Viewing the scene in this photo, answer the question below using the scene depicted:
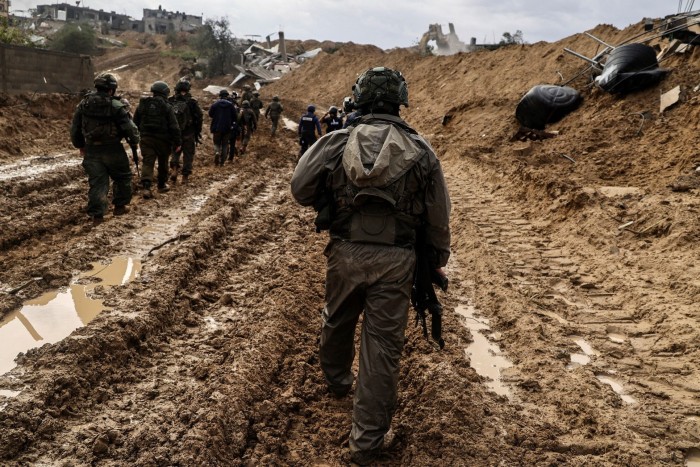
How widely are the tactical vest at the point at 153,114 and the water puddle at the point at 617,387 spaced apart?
716 centimetres

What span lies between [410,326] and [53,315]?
2.97 m

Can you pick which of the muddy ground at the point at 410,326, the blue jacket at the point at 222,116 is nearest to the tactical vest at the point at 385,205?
the muddy ground at the point at 410,326

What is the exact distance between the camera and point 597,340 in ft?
15.8

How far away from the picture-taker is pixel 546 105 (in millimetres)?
13047

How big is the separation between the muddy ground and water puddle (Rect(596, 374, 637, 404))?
0.02 m

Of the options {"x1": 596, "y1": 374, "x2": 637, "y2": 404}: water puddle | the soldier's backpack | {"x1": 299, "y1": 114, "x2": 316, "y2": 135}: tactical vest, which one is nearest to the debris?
{"x1": 299, "y1": 114, "x2": 316, "y2": 135}: tactical vest

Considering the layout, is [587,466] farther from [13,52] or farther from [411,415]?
[13,52]

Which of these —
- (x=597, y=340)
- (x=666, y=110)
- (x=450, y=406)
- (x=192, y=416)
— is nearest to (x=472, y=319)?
(x=597, y=340)

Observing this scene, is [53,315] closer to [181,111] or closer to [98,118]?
[98,118]

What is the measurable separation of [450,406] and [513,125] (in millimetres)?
11527

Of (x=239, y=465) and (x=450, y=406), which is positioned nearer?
(x=239, y=465)

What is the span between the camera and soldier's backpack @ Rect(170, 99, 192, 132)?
387 inches

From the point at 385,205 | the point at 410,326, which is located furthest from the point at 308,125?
the point at 385,205

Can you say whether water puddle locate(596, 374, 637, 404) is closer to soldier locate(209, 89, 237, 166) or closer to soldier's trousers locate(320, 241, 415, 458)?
soldier's trousers locate(320, 241, 415, 458)
